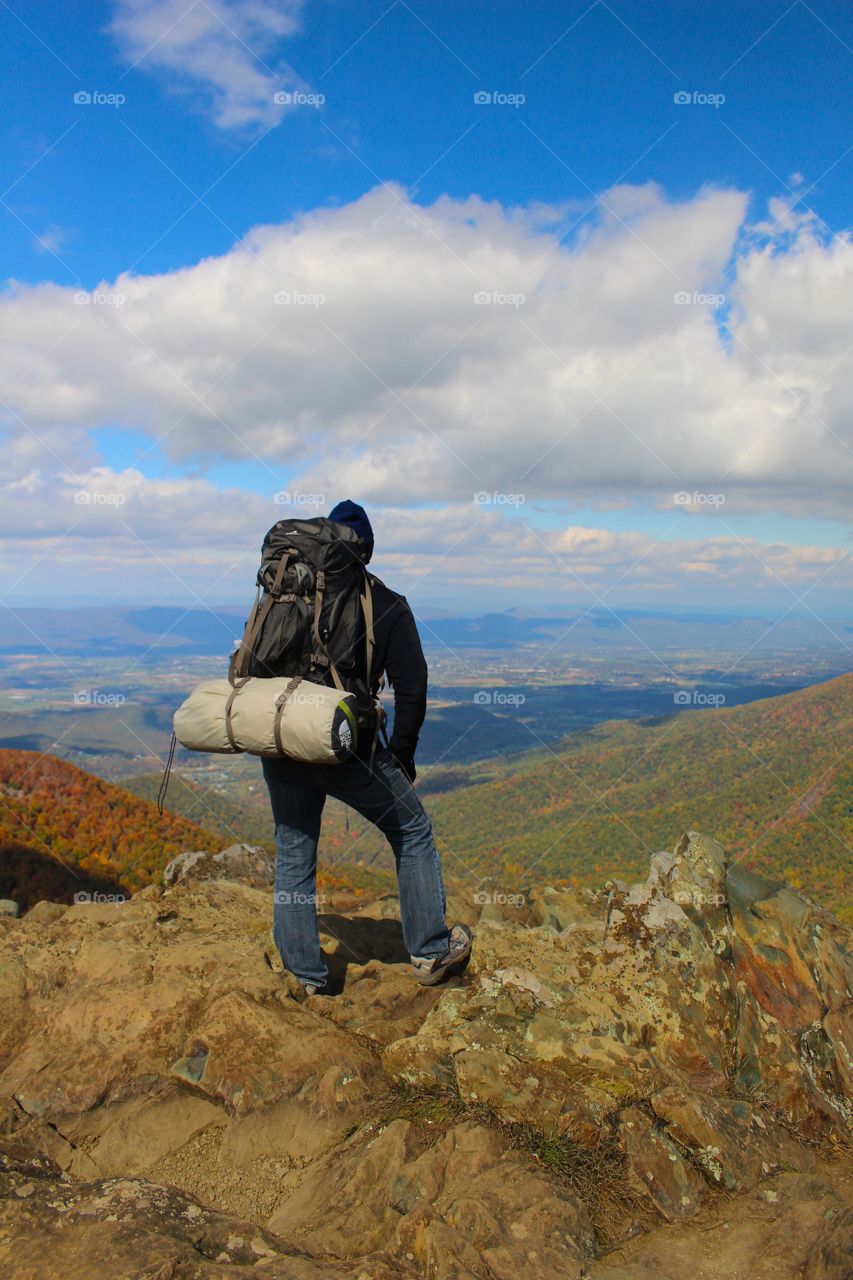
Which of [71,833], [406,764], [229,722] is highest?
[229,722]

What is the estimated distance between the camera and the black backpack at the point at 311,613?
4781 millimetres

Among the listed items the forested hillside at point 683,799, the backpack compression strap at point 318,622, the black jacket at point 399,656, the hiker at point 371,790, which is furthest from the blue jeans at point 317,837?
the forested hillside at point 683,799

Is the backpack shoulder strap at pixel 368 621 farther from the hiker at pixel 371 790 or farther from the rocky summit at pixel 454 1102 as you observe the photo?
the rocky summit at pixel 454 1102

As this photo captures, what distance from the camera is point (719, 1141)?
11.8 feet

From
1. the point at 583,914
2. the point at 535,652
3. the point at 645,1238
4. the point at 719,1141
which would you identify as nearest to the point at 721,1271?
the point at 645,1238

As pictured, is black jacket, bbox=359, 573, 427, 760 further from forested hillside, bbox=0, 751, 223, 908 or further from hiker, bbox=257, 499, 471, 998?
forested hillside, bbox=0, 751, 223, 908

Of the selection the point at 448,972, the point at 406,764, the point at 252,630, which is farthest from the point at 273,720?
the point at 448,972

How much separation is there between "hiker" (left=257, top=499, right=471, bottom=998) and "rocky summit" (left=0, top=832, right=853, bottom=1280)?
1.30 ft

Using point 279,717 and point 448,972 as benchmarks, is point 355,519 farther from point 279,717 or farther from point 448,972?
point 448,972

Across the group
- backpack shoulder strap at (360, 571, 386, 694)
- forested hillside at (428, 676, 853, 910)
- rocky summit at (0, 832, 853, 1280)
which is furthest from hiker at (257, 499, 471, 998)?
forested hillside at (428, 676, 853, 910)

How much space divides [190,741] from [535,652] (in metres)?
153

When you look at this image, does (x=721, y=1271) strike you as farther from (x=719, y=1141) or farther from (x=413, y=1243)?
(x=413, y=1243)

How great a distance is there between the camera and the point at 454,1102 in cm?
392

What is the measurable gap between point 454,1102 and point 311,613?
9.86 feet
